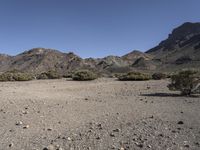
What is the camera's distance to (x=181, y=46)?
468 feet

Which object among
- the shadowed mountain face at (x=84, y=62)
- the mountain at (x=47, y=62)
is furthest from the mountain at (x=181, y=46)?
the mountain at (x=47, y=62)

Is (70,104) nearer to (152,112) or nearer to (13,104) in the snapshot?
(13,104)

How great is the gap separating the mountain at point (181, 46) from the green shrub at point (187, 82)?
3290 inches

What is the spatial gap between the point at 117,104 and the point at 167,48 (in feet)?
489

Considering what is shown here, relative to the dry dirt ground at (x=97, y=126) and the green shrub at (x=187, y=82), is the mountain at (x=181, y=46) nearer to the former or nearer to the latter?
the green shrub at (x=187, y=82)

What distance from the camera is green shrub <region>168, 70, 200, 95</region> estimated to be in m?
15.7

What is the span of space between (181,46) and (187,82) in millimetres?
131921

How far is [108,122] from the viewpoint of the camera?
8.19 m

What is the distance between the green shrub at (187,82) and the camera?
15.7m

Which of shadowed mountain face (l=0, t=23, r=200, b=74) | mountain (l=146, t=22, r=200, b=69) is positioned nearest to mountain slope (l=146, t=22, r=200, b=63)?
mountain (l=146, t=22, r=200, b=69)

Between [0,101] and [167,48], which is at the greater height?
[167,48]

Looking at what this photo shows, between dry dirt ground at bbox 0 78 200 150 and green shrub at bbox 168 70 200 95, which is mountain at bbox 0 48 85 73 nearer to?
green shrub at bbox 168 70 200 95

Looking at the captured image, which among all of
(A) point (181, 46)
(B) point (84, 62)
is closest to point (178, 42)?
(A) point (181, 46)

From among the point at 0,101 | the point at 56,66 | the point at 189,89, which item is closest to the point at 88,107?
the point at 0,101
